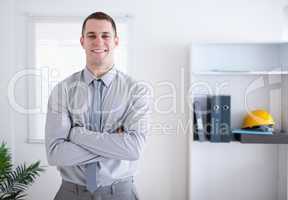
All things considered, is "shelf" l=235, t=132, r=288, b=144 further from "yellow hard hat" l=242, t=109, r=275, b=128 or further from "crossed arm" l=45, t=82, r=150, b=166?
"crossed arm" l=45, t=82, r=150, b=166

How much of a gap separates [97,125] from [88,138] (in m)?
0.10

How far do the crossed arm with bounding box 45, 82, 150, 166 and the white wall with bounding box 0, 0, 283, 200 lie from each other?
1.28 metres

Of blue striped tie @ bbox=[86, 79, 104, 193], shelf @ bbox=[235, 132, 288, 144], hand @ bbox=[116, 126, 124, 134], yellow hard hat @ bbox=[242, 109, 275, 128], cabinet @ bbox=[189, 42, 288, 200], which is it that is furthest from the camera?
cabinet @ bbox=[189, 42, 288, 200]

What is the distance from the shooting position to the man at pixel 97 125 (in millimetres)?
1621

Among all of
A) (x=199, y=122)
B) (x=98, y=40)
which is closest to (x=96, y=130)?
(x=98, y=40)

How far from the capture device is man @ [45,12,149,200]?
1621 mm

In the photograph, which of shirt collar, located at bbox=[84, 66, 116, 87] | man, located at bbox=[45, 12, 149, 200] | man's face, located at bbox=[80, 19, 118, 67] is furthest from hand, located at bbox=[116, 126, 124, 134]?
man's face, located at bbox=[80, 19, 118, 67]

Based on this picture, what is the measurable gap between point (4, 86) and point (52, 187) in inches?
41.8

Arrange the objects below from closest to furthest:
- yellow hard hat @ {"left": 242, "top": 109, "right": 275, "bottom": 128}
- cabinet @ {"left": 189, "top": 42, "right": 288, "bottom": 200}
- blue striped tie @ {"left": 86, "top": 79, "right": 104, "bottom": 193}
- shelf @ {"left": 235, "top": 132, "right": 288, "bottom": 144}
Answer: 1. blue striped tie @ {"left": 86, "top": 79, "right": 104, "bottom": 193}
2. shelf @ {"left": 235, "top": 132, "right": 288, "bottom": 144}
3. yellow hard hat @ {"left": 242, "top": 109, "right": 275, "bottom": 128}
4. cabinet @ {"left": 189, "top": 42, "right": 288, "bottom": 200}

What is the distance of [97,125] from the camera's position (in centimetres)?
170

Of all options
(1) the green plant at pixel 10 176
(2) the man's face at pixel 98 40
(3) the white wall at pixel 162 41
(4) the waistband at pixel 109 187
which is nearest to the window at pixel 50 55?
(3) the white wall at pixel 162 41

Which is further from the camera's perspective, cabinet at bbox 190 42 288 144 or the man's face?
cabinet at bbox 190 42 288 144

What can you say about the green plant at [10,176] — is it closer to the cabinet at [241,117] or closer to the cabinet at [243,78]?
the cabinet at [241,117]

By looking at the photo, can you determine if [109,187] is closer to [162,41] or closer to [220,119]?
[220,119]
